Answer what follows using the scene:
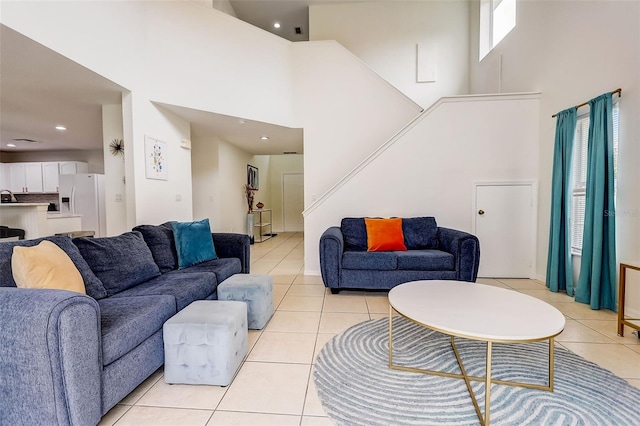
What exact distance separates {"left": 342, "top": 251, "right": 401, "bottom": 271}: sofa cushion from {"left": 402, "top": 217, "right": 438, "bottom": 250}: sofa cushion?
47cm

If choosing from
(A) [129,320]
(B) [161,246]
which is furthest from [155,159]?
(A) [129,320]

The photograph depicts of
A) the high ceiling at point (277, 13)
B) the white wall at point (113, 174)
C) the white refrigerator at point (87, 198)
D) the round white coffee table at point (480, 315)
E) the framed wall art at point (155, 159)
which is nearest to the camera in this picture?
the round white coffee table at point (480, 315)

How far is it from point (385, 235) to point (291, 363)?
6.56 feet

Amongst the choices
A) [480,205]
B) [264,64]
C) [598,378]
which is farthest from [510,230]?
[264,64]

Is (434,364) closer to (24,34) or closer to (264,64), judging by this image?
(24,34)

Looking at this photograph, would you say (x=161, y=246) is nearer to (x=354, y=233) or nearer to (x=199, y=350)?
(x=199, y=350)

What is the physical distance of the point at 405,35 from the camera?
5.81m

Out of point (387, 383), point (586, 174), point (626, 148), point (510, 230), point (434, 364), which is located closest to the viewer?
point (387, 383)

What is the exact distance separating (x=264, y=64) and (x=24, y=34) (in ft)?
9.20

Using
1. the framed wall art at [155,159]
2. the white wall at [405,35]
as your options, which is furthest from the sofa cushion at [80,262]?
the white wall at [405,35]

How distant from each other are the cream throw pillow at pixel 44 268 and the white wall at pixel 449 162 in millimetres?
2967

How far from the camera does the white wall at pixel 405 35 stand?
5.71m

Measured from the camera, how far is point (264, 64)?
4.41m

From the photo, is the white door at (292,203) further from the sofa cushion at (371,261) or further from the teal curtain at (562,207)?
the teal curtain at (562,207)
